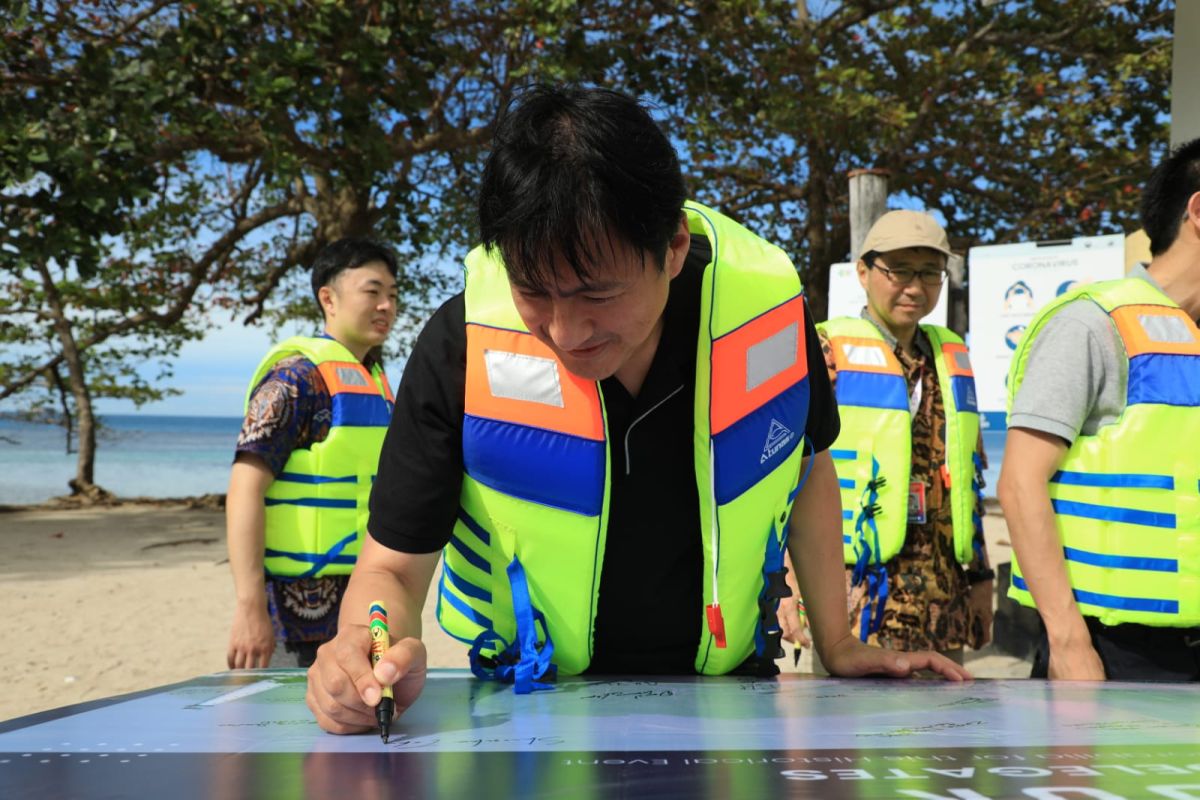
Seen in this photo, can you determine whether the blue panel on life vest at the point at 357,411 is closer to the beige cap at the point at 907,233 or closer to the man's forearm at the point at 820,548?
the beige cap at the point at 907,233

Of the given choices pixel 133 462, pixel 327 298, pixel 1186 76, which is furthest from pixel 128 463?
pixel 1186 76

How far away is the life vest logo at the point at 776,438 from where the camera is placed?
1669 mm

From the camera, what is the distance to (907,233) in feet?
11.6

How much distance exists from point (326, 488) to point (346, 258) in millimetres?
880

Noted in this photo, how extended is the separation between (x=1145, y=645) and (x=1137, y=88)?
10582 mm

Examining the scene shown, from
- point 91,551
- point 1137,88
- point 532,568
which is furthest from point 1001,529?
point 532,568

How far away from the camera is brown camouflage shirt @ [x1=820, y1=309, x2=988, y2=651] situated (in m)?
3.36

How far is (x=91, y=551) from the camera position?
35.1 ft

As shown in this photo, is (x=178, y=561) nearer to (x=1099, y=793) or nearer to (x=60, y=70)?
(x=60, y=70)

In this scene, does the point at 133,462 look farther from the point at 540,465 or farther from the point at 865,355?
the point at 540,465

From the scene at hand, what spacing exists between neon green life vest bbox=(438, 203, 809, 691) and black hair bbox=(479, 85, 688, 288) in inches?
9.7

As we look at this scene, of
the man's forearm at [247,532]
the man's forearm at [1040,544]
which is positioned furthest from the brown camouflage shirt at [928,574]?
the man's forearm at [247,532]

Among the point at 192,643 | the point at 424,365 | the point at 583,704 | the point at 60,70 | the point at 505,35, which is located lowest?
the point at 192,643

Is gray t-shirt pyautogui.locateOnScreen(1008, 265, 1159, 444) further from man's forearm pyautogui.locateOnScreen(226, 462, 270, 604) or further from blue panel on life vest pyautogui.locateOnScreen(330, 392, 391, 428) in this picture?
man's forearm pyautogui.locateOnScreen(226, 462, 270, 604)
